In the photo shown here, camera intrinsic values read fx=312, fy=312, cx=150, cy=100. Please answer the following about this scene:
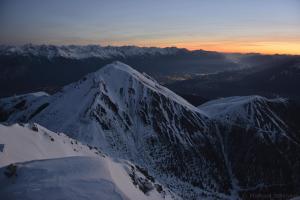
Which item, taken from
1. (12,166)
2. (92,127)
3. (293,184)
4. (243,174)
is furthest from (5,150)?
(293,184)

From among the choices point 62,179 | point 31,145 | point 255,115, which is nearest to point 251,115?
point 255,115

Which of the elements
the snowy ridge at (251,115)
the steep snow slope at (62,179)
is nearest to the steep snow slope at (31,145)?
the steep snow slope at (62,179)

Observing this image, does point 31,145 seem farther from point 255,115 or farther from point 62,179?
point 255,115

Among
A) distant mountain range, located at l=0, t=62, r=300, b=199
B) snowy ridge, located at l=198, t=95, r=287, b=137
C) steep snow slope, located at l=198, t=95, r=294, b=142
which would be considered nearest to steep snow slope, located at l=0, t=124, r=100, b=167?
distant mountain range, located at l=0, t=62, r=300, b=199

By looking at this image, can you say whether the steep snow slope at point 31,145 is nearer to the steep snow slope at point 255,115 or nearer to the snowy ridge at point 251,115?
the steep snow slope at point 255,115

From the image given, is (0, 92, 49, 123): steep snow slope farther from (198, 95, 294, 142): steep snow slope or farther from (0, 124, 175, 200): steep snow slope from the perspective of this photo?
(0, 124, 175, 200): steep snow slope

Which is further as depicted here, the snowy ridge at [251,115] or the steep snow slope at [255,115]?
the snowy ridge at [251,115]

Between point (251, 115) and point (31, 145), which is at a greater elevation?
point (31, 145)

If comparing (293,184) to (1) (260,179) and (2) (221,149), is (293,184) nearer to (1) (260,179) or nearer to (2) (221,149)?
(1) (260,179)

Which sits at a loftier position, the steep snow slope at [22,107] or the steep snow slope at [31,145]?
the steep snow slope at [31,145]
